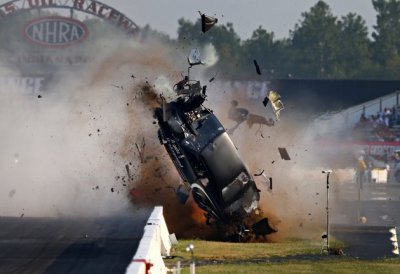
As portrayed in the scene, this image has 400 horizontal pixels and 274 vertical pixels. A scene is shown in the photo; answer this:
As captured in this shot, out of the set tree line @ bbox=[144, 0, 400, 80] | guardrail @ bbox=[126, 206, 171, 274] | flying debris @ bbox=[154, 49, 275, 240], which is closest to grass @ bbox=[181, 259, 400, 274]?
guardrail @ bbox=[126, 206, 171, 274]

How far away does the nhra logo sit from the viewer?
110 meters

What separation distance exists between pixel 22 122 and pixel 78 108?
3.75 metres

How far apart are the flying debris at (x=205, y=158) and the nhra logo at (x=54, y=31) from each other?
72.8 meters

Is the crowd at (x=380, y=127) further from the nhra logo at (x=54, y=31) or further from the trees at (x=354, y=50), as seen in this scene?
the trees at (x=354, y=50)

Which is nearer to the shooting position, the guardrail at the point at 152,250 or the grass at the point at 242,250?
the guardrail at the point at 152,250

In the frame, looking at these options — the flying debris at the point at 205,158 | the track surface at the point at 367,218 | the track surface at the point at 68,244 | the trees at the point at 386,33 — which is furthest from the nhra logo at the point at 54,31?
the flying debris at the point at 205,158

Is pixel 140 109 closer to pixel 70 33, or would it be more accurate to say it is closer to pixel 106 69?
pixel 106 69

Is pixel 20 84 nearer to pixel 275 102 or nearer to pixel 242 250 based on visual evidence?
pixel 275 102

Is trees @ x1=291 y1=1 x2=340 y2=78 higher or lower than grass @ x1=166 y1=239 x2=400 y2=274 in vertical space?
higher

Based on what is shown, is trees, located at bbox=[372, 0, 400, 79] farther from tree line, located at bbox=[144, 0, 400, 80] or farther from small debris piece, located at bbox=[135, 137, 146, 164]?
small debris piece, located at bbox=[135, 137, 146, 164]

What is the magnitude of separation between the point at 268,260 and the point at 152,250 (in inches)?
332

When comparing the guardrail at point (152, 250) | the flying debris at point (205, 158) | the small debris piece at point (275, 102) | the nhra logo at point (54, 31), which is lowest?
the guardrail at point (152, 250)

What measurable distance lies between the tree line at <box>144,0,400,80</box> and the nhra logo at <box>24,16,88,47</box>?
26161 millimetres

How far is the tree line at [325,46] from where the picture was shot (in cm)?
15350
